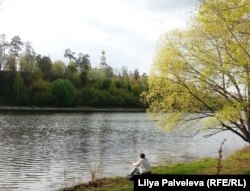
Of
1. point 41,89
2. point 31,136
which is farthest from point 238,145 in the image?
point 41,89

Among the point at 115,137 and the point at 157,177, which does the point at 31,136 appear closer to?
the point at 115,137

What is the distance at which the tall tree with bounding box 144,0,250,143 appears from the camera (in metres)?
24.1

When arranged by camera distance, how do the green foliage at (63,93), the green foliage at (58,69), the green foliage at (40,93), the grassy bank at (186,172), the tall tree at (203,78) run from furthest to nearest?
the green foliage at (58,69), the green foliage at (63,93), the green foliage at (40,93), the tall tree at (203,78), the grassy bank at (186,172)

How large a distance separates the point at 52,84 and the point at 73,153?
105 metres

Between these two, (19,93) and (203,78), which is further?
(19,93)

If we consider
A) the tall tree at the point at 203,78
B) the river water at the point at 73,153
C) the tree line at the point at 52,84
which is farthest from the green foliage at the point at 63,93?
the tall tree at the point at 203,78

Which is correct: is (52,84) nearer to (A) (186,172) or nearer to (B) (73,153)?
(B) (73,153)

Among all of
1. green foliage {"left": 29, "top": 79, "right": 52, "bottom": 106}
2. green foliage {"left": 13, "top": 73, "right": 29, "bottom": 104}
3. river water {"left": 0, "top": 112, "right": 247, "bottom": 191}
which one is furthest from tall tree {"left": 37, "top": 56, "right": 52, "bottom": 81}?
river water {"left": 0, "top": 112, "right": 247, "bottom": 191}

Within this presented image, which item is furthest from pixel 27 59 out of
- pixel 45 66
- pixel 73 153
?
pixel 73 153

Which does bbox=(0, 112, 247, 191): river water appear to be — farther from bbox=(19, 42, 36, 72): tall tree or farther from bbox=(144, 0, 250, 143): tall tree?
bbox=(19, 42, 36, 72): tall tree

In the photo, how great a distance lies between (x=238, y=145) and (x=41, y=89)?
3781 inches

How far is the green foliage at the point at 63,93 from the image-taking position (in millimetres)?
141375

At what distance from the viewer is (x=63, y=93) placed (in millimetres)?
141500

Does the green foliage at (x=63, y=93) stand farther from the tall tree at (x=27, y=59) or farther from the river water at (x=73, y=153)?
the river water at (x=73, y=153)
